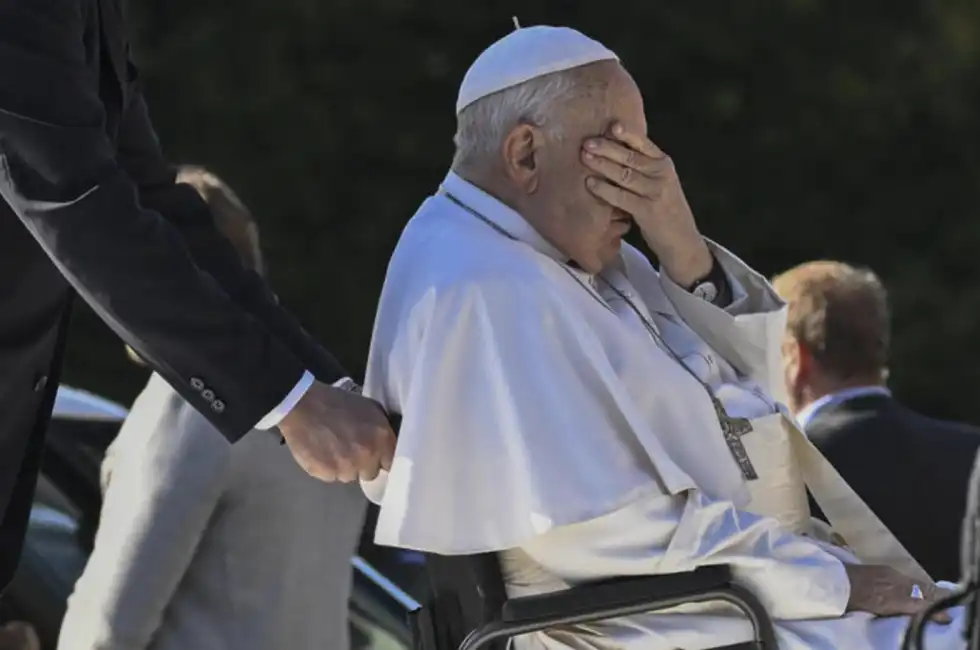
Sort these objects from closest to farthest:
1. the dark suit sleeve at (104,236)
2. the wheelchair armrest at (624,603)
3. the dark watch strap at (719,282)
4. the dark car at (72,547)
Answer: the dark suit sleeve at (104,236)
the wheelchair armrest at (624,603)
the dark watch strap at (719,282)
the dark car at (72,547)

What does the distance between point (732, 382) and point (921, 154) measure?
9.35m

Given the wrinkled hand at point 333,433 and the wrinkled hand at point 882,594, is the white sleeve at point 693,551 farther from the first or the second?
the wrinkled hand at point 333,433

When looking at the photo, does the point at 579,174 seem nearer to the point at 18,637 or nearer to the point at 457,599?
the point at 457,599

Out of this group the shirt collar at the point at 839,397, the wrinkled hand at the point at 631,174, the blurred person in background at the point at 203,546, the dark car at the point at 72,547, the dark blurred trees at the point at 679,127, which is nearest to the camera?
the wrinkled hand at the point at 631,174

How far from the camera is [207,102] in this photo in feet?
36.8

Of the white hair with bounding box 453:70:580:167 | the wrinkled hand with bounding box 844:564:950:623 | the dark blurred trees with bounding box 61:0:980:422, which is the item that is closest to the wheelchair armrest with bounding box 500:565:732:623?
the wrinkled hand with bounding box 844:564:950:623

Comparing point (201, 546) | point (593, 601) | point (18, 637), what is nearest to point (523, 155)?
point (593, 601)

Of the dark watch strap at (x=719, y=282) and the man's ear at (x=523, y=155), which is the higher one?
the man's ear at (x=523, y=155)

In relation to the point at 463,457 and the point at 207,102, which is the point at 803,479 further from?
the point at 207,102

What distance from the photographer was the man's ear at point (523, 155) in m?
3.24

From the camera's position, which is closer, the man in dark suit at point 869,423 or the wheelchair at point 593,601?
the wheelchair at point 593,601

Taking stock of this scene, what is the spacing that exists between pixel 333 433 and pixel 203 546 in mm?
1115

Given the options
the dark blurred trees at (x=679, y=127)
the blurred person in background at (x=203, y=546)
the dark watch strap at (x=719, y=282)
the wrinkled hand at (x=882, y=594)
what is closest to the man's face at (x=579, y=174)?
the dark watch strap at (x=719, y=282)

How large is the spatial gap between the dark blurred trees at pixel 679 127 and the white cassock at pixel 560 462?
820 cm
